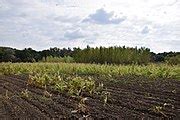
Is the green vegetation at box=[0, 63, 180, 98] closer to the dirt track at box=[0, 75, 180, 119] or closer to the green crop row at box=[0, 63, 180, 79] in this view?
the green crop row at box=[0, 63, 180, 79]

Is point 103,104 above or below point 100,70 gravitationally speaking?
below

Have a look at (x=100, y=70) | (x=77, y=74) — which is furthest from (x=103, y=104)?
(x=100, y=70)

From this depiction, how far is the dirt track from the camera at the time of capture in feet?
29.8

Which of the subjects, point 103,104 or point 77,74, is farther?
point 77,74

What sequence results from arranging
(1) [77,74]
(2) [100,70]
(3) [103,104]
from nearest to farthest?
(3) [103,104], (1) [77,74], (2) [100,70]

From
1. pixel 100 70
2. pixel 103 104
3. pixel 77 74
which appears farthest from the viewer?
pixel 100 70

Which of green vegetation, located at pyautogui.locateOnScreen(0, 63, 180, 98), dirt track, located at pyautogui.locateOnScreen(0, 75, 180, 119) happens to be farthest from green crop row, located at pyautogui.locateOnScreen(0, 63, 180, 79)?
dirt track, located at pyautogui.locateOnScreen(0, 75, 180, 119)

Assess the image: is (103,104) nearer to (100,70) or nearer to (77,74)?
(77,74)

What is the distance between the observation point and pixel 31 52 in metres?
40.5

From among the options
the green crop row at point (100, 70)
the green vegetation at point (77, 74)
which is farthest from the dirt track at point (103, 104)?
the green crop row at point (100, 70)

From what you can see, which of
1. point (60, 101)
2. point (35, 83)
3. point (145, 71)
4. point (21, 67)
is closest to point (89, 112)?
point (60, 101)

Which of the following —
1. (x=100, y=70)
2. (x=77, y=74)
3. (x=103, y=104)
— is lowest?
(x=103, y=104)

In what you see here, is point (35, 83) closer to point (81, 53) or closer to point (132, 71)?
point (132, 71)

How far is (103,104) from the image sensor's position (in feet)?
33.6
